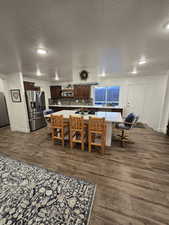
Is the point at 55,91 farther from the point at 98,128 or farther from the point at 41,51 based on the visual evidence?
the point at 98,128

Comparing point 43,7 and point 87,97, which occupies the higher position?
point 43,7

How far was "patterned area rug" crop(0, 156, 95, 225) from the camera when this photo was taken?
120 centimetres

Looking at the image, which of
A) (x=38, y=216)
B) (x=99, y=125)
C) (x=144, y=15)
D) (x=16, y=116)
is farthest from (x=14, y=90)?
(x=144, y=15)

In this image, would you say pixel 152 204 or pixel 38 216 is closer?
pixel 38 216

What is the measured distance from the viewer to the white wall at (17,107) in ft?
12.4

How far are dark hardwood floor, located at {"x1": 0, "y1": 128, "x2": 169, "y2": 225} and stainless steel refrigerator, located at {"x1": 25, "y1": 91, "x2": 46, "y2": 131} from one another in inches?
36.0

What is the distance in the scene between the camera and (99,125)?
97.8 inches

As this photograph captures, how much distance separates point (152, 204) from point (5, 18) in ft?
10.3

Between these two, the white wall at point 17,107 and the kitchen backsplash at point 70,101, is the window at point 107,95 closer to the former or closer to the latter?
the kitchen backsplash at point 70,101

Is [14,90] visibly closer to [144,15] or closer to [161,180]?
[144,15]

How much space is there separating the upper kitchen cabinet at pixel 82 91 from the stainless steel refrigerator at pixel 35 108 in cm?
210

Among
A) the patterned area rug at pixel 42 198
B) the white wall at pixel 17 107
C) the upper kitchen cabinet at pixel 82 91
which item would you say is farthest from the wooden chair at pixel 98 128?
the upper kitchen cabinet at pixel 82 91

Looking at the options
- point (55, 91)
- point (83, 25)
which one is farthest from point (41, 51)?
point (55, 91)

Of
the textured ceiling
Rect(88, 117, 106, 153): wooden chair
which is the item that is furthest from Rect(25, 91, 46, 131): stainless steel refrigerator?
Rect(88, 117, 106, 153): wooden chair
